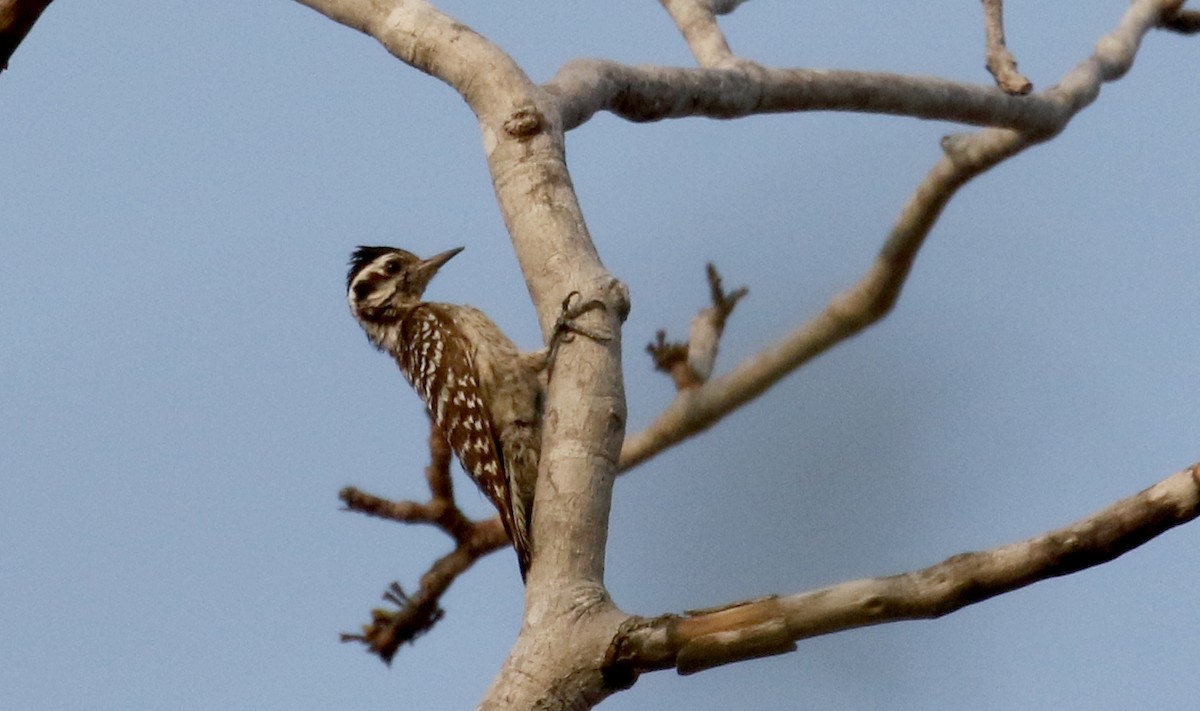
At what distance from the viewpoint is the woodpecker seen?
4.36 meters

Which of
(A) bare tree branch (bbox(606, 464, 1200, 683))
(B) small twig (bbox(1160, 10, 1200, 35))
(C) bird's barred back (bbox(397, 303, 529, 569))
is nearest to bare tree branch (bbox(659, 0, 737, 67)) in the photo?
(C) bird's barred back (bbox(397, 303, 529, 569))

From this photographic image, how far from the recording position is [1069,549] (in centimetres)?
212

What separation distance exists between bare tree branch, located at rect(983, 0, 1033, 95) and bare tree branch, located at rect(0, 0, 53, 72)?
2.84m

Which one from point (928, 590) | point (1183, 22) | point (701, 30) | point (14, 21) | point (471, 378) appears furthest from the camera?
point (1183, 22)

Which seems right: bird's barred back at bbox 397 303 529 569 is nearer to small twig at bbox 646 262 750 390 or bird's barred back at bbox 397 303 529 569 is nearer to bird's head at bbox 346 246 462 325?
bird's head at bbox 346 246 462 325

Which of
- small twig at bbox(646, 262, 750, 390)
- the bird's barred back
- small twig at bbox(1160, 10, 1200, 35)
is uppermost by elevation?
small twig at bbox(1160, 10, 1200, 35)

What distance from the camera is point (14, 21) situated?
3.87m

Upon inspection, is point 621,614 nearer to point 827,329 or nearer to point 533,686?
point 533,686

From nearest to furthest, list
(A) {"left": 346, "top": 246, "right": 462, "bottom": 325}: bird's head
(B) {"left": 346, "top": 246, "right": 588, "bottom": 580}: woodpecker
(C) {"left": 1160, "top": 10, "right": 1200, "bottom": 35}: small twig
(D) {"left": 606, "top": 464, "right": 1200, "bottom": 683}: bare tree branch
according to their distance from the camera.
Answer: (D) {"left": 606, "top": 464, "right": 1200, "bottom": 683}: bare tree branch, (B) {"left": 346, "top": 246, "right": 588, "bottom": 580}: woodpecker, (A) {"left": 346, "top": 246, "right": 462, "bottom": 325}: bird's head, (C) {"left": 1160, "top": 10, "right": 1200, "bottom": 35}: small twig

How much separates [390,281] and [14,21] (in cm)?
172

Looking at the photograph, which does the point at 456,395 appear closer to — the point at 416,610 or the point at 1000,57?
the point at 416,610

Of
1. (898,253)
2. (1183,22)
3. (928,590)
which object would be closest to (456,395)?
(928,590)

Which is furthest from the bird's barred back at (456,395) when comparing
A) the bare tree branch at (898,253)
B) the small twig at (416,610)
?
the bare tree branch at (898,253)

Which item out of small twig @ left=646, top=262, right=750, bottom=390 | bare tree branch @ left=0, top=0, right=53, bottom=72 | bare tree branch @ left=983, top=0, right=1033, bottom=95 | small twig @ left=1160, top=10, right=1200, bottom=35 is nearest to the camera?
bare tree branch @ left=0, top=0, right=53, bottom=72
